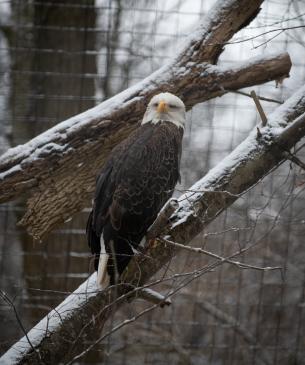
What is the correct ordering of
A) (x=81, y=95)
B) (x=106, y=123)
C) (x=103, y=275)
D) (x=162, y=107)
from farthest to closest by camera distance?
(x=81, y=95) < (x=106, y=123) < (x=162, y=107) < (x=103, y=275)

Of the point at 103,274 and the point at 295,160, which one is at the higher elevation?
the point at 295,160

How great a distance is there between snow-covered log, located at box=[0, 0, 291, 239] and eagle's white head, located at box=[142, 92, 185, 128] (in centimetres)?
12

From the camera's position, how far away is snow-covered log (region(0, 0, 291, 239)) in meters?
2.61

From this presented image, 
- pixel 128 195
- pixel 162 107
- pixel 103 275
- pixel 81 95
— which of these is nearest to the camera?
pixel 103 275

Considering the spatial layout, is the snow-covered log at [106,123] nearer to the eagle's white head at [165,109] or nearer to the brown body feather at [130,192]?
the eagle's white head at [165,109]

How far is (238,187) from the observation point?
226 centimetres

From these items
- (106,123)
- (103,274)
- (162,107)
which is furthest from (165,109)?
(103,274)

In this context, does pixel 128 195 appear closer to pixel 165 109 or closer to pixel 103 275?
pixel 103 275

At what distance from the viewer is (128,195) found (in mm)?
2250

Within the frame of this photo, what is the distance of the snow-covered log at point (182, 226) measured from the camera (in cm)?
209

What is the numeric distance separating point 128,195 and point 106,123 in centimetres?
49

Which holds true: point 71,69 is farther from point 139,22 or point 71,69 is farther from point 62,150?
point 62,150

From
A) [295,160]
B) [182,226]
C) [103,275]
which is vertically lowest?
[103,275]

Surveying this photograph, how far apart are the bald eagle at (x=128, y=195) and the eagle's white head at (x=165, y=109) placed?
0.09 meters
